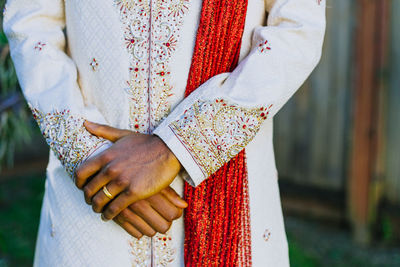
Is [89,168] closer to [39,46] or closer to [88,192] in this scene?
[88,192]

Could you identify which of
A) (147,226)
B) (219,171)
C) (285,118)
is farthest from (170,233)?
(285,118)

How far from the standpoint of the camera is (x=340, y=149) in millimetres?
3947

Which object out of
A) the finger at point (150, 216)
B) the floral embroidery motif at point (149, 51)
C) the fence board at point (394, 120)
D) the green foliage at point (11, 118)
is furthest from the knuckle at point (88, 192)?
the fence board at point (394, 120)

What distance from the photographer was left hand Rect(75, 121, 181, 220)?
117 centimetres

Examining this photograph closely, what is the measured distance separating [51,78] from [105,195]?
0.40 metres

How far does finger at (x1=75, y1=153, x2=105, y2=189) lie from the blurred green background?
191cm

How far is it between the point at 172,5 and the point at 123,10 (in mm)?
139

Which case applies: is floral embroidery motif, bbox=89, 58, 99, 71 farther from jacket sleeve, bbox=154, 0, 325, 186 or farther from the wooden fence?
the wooden fence

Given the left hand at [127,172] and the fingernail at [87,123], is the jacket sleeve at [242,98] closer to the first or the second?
the left hand at [127,172]

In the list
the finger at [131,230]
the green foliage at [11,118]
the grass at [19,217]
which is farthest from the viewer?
the grass at [19,217]

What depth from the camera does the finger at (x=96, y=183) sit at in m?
1.18

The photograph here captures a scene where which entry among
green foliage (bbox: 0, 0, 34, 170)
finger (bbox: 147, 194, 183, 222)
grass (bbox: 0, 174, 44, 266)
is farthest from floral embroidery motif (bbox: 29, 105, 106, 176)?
grass (bbox: 0, 174, 44, 266)

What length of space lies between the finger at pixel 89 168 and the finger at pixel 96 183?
18mm

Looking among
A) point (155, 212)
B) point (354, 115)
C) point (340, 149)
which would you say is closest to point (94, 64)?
point (155, 212)
